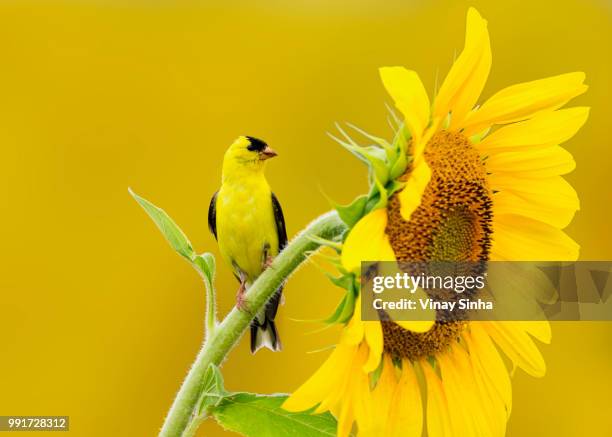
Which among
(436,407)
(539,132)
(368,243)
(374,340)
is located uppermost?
(539,132)

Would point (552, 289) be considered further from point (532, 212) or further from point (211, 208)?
point (211, 208)

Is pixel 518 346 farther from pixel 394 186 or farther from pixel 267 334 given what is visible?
pixel 267 334

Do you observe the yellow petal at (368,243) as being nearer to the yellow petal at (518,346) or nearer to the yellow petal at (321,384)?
the yellow petal at (321,384)

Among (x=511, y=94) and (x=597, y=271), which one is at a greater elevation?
(x=511, y=94)

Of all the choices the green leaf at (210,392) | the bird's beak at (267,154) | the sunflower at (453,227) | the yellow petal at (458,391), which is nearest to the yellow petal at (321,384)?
the sunflower at (453,227)

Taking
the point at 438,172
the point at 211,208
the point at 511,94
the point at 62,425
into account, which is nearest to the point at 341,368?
the point at 438,172

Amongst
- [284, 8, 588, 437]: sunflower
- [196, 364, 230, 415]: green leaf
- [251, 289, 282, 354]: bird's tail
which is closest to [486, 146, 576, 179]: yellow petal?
[284, 8, 588, 437]: sunflower

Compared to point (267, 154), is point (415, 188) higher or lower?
lower

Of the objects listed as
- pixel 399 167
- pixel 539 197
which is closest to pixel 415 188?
pixel 399 167
